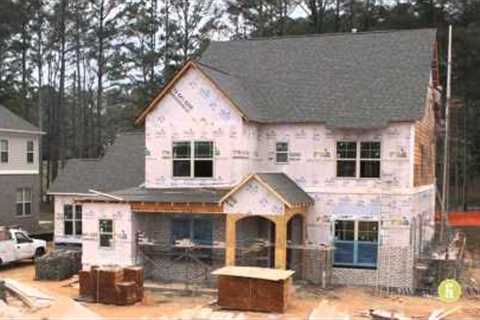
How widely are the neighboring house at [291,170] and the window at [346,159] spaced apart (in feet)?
0.12

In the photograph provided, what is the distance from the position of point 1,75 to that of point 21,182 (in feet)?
67.8

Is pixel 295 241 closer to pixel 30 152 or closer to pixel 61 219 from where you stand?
pixel 61 219

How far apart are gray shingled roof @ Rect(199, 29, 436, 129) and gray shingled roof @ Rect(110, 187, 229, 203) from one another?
3.27m

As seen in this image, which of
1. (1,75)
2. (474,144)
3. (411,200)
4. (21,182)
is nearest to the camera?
(411,200)

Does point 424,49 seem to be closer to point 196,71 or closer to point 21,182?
point 196,71

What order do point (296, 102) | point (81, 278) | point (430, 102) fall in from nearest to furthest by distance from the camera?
point (81, 278)
point (296, 102)
point (430, 102)

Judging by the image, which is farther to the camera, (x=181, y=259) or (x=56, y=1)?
(x=56, y=1)

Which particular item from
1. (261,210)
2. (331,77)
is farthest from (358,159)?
(261,210)

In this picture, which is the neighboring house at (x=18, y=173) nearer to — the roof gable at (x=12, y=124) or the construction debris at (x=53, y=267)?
the roof gable at (x=12, y=124)

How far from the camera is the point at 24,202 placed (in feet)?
119

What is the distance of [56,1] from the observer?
177 feet

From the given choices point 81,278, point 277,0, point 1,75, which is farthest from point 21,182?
point 277,0

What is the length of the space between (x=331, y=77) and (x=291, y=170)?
4358 mm

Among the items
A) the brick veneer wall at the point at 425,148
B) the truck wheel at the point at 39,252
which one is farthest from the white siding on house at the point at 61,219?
the brick veneer wall at the point at 425,148
